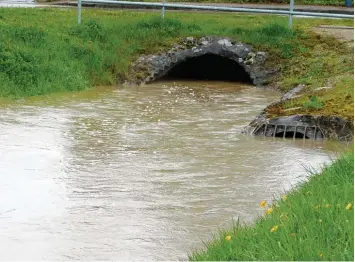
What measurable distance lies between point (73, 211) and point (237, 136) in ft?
14.2

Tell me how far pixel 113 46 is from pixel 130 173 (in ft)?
27.5

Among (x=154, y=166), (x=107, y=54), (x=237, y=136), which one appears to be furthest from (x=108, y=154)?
(x=107, y=54)

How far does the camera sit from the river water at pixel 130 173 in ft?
24.1

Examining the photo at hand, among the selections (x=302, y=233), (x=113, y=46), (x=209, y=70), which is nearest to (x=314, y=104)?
(x=113, y=46)

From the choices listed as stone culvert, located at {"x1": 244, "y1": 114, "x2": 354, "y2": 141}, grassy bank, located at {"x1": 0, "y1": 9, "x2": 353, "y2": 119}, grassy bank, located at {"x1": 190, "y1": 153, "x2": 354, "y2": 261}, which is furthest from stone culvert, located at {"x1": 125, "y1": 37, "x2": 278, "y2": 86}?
grassy bank, located at {"x1": 190, "y1": 153, "x2": 354, "y2": 261}

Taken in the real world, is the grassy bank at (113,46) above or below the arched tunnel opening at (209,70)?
above

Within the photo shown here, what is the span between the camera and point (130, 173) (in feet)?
31.9

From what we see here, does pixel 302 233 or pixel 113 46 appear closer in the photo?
pixel 302 233

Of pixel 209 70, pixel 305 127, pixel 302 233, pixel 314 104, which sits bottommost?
pixel 209 70

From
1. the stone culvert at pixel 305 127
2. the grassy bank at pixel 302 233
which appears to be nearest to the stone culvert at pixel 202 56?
the stone culvert at pixel 305 127

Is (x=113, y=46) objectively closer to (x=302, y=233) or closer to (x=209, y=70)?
(x=209, y=70)

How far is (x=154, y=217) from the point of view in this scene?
792cm

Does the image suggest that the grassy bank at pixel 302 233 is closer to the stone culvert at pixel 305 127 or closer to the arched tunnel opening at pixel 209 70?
the stone culvert at pixel 305 127

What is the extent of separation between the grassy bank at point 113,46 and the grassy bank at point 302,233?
7.62m
